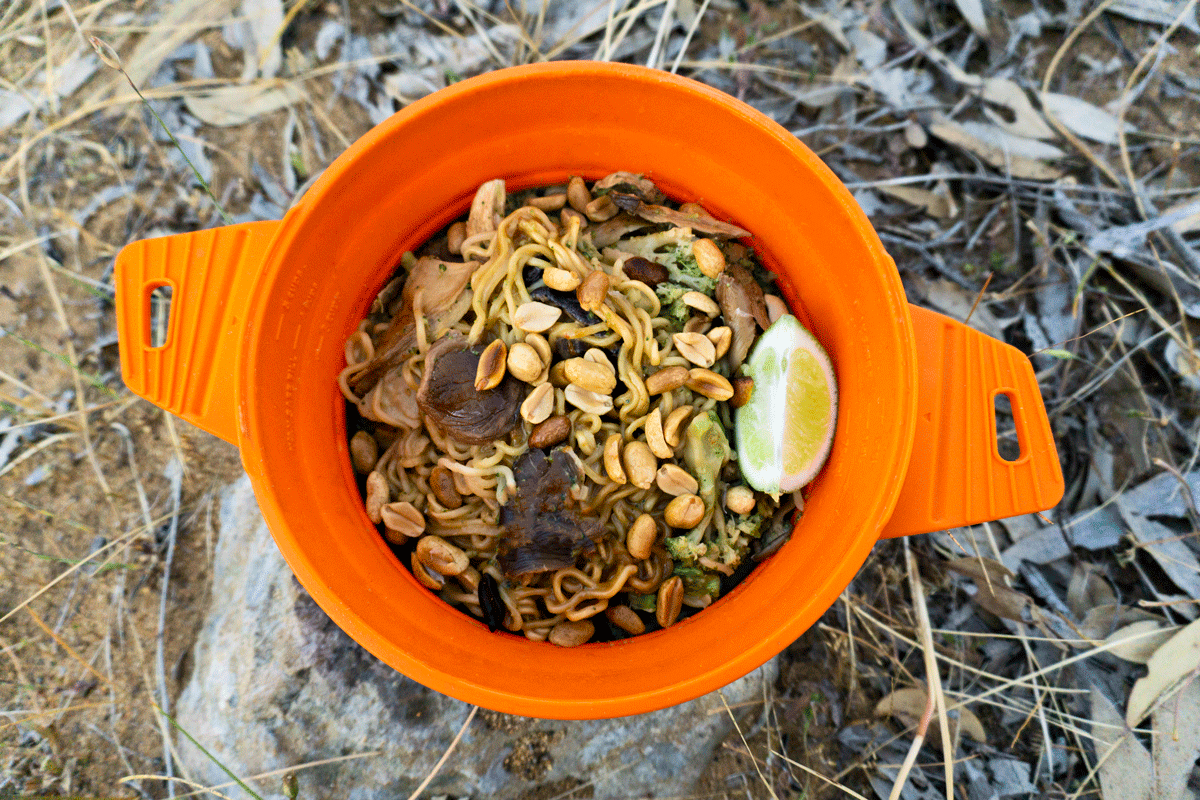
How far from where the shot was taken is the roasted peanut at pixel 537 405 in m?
2.42

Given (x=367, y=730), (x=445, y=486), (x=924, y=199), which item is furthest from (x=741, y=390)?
(x=367, y=730)

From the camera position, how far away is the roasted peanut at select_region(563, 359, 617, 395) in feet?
7.83

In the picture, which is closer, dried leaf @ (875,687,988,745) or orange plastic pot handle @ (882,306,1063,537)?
orange plastic pot handle @ (882,306,1063,537)

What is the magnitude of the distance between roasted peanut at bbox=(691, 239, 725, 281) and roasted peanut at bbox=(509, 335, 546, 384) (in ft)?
2.37

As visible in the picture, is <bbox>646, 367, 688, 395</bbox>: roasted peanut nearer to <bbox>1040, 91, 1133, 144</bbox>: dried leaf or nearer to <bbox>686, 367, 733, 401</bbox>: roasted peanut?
<bbox>686, 367, 733, 401</bbox>: roasted peanut

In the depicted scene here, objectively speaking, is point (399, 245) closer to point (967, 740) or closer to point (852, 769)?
point (852, 769)

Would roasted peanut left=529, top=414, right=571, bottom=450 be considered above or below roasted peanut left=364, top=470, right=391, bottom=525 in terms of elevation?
above

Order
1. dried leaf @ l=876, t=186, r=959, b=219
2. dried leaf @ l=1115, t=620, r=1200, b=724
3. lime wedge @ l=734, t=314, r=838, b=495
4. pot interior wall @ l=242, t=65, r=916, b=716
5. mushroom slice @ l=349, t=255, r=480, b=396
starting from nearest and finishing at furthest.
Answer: pot interior wall @ l=242, t=65, r=916, b=716 → lime wedge @ l=734, t=314, r=838, b=495 → mushroom slice @ l=349, t=255, r=480, b=396 → dried leaf @ l=1115, t=620, r=1200, b=724 → dried leaf @ l=876, t=186, r=959, b=219

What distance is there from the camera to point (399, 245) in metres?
2.75

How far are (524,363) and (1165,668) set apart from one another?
10.0 ft

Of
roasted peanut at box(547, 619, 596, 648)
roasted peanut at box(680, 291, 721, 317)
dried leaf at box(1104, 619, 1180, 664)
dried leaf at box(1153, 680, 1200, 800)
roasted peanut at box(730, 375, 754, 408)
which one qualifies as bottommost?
dried leaf at box(1153, 680, 1200, 800)

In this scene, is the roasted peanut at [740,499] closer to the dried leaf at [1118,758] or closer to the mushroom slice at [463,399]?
the mushroom slice at [463,399]

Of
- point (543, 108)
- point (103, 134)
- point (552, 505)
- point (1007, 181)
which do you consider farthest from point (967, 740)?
point (103, 134)

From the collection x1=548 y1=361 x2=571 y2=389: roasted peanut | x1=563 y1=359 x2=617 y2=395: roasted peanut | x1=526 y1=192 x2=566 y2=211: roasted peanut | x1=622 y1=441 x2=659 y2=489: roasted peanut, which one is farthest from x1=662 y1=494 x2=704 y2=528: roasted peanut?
x1=526 y1=192 x2=566 y2=211: roasted peanut
